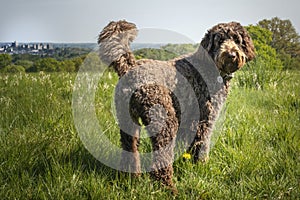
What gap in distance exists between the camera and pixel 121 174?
9.71 ft

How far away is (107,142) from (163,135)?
38.9 inches

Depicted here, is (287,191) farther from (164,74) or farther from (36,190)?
(36,190)

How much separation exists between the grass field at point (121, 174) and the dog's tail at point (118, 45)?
99cm

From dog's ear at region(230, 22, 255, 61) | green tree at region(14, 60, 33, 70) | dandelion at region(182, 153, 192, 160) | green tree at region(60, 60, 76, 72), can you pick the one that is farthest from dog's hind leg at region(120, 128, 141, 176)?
green tree at region(14, 60, 33, 70)

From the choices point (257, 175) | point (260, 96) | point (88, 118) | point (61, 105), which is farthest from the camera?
point (260, 96)

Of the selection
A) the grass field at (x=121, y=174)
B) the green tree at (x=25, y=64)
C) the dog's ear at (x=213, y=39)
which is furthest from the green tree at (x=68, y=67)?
the dog's ear at (x=213, y=39)

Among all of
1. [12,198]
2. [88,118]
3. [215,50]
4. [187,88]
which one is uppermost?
[215,50]

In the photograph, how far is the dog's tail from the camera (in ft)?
9.07

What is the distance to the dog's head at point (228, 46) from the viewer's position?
2.90m

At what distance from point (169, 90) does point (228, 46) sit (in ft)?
2.20

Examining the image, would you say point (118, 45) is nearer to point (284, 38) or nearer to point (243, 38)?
point (243, 38)

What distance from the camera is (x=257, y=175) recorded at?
118 inches

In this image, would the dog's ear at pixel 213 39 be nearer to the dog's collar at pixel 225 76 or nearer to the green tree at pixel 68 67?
the dog's collar at pixel 225 76

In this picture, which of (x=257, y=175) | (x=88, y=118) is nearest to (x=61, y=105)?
(x=88, y=118)
